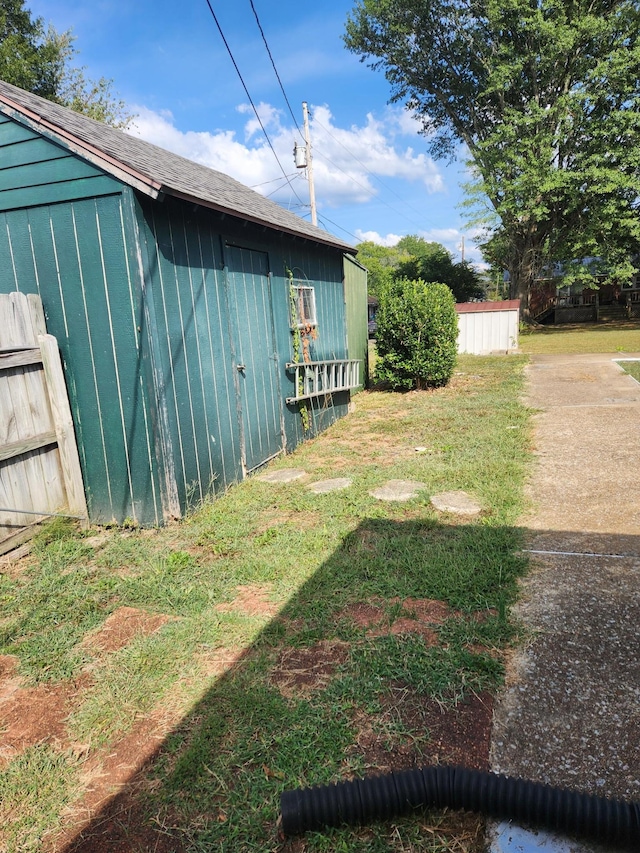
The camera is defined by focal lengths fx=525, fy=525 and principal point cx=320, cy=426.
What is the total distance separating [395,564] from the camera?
3451mm

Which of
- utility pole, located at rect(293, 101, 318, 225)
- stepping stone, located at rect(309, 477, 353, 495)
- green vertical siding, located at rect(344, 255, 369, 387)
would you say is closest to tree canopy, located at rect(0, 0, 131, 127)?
utility pole, located at rect(293, 101, 318, 225)

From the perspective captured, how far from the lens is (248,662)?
2.59 metres

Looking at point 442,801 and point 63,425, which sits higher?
point 63,425

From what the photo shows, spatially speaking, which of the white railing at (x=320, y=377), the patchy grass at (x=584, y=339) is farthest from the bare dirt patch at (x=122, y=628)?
the patchy grass at (x=584, y=339)

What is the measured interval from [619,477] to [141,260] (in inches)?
180

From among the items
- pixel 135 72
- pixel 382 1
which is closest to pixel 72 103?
pixel 382 1

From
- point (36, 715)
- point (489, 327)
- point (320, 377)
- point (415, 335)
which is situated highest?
point (415, 335)

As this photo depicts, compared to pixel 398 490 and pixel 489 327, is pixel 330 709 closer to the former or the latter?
pixel 398 490

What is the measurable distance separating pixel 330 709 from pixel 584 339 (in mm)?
20961

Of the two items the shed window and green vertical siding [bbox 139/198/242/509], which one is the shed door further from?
the shed window

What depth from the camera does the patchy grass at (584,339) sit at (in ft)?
54.3

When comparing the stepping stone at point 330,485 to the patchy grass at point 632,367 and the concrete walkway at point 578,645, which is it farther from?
the patchy grass at point 632,367

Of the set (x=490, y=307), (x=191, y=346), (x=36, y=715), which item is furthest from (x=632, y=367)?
(x=36, y=715)

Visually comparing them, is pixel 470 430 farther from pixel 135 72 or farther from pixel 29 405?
pixel 135 72
